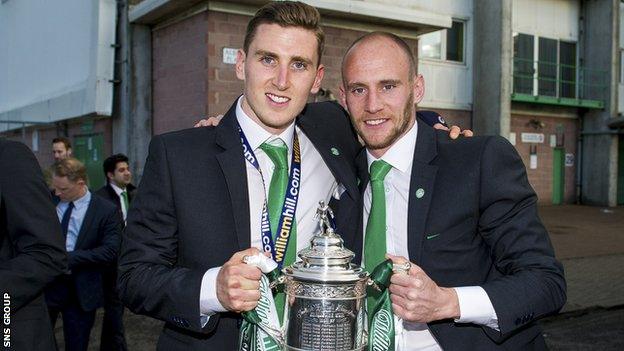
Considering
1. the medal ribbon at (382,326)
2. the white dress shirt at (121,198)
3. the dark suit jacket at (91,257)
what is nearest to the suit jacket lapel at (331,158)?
the medal ribbon at (382,326)

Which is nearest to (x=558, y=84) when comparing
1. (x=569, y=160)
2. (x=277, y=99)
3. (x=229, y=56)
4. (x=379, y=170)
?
(x=569, y=160)

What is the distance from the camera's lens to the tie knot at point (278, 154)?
2314 millimetres

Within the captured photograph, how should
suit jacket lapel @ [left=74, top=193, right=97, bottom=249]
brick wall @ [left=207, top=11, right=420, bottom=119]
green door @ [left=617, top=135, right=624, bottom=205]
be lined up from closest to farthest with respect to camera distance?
suit jacket lapel @ [left=74, top=193, right=97, bottom=249] < brick wall @ [left=207, top=11, right=420, bottom=119] < green door @ [left=617, top=135, right=624, bottom=205]

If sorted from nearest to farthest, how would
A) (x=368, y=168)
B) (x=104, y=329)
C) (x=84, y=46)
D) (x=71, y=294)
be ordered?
(x=368, y=168) → (x=71, y=294) → (x=104, y=329) → (x=84, y=46)

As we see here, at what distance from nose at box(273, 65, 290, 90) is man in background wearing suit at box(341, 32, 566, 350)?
10.8 inches

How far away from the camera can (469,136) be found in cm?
259

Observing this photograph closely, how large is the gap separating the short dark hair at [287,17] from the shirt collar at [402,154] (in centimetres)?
49

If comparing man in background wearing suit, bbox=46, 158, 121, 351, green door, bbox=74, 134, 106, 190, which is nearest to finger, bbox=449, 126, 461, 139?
man in background wearing suit, bbox=46, 158, 121, 351

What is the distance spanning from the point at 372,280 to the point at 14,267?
1436 millimetres

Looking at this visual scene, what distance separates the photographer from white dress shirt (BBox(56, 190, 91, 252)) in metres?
5.17

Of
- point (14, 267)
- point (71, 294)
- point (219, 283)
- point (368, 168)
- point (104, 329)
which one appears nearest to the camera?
point (219, 283)

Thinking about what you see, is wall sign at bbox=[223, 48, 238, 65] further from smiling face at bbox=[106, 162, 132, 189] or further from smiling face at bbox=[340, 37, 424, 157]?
smiling face at bbox=[340, 37, 424, 157]

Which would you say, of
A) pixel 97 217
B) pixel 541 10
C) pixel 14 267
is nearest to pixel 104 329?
pixel 97 217

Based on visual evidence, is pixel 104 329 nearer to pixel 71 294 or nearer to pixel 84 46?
pixel 71 294
